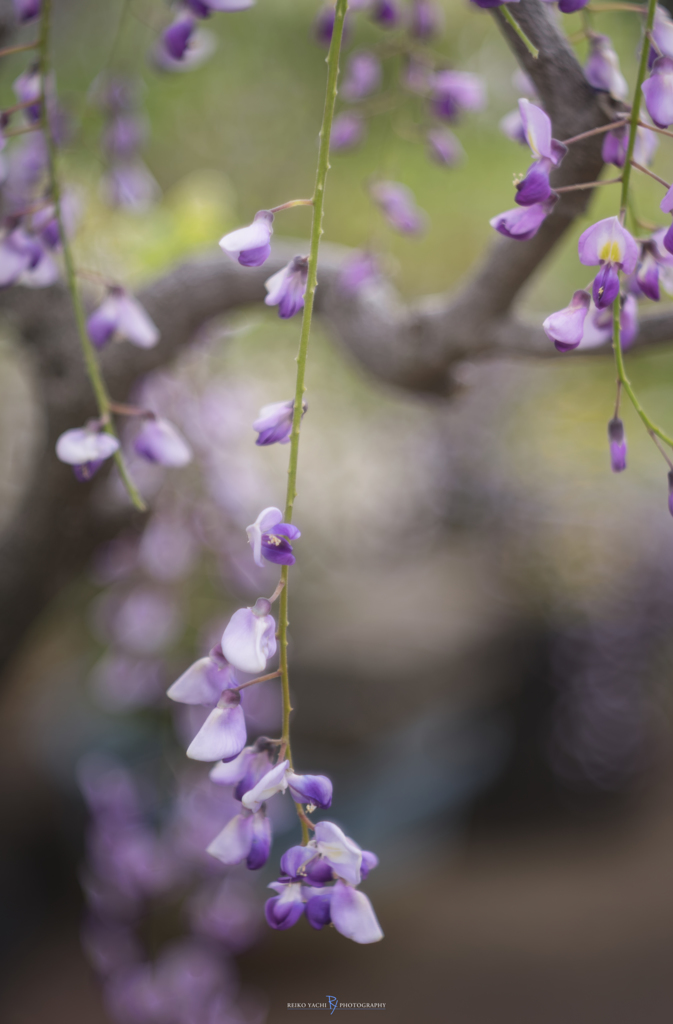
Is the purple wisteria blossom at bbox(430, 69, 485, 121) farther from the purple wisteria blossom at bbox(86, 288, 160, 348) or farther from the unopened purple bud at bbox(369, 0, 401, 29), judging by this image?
the purple wisteria blossom at bbox(86, 288, 160, 348)

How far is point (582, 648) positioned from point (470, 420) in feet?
2.95

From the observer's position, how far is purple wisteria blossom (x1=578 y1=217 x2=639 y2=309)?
1.02ft

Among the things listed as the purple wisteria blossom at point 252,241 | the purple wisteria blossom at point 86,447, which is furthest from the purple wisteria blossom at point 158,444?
the purple wisteria blossom at point 252,241

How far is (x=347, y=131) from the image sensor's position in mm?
674

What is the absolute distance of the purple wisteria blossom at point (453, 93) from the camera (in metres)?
0.62

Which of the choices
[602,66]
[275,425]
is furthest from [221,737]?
[602,66]

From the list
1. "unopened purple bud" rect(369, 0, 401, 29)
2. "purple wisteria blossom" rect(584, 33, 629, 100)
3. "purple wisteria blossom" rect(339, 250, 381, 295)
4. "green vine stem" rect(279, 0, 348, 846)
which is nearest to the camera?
"green vine stem" rect(279, 0, 348, 846)

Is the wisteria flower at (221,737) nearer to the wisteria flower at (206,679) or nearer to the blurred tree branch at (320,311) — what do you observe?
the wisteria flower at (206,679)

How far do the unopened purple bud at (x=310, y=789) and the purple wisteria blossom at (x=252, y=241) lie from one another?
0.23 metres

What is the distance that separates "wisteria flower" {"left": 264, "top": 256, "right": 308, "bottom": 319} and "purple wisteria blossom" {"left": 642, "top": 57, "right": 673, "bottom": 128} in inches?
6.8

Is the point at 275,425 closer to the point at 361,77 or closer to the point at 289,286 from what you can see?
the point at 289,286

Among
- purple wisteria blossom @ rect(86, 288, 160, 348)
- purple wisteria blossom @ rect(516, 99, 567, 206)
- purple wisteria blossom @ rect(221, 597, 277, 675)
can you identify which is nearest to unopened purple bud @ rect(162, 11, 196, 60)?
purple wisteria blossom @ rect(86, 288, 160, 348)

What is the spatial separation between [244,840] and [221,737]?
67 millimetres

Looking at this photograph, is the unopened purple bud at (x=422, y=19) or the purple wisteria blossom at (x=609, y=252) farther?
the unopened purple bud at (x=422, y=19)
